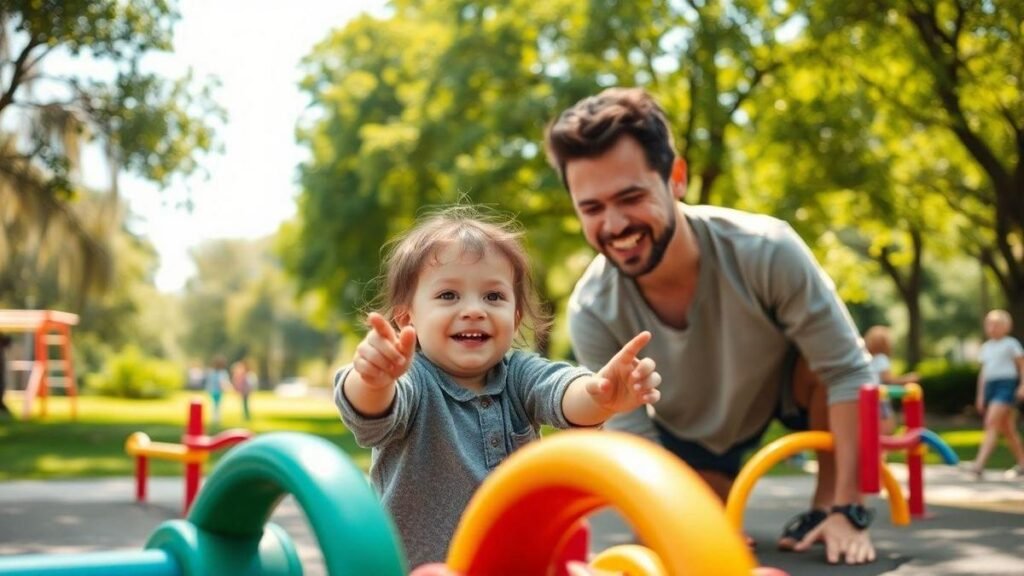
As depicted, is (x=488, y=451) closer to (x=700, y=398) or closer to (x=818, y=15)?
(x=700, y=398)

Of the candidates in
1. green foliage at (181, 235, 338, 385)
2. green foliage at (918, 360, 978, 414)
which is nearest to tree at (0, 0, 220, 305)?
green foliage at (918, 360, 978, 414)

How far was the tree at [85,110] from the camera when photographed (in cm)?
1292

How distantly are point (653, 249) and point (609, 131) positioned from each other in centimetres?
47

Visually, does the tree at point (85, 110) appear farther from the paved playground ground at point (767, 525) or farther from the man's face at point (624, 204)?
the man's face at point (624, 204)

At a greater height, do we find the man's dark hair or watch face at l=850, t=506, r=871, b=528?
the man's dark hair

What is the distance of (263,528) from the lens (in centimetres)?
173

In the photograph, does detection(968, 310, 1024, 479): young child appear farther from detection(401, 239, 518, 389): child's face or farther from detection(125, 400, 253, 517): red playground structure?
detection(401, 239, 518, 389): child's face

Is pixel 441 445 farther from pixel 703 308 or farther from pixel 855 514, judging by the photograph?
pixel 855 514

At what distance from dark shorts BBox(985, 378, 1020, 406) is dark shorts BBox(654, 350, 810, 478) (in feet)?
20.9

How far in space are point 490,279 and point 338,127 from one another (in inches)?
932

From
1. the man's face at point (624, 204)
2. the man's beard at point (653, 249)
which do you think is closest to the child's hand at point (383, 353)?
the man's face at point (624, 204)

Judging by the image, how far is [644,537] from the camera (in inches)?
48.9

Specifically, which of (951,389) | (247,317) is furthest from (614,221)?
(247,317)

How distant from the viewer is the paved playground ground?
5148 mm
